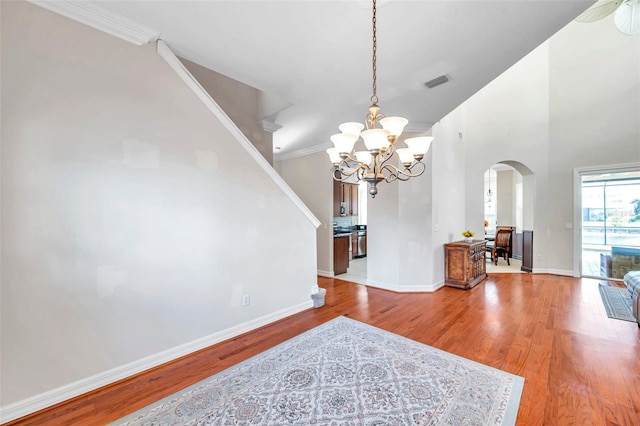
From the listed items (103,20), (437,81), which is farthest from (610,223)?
(103,20)

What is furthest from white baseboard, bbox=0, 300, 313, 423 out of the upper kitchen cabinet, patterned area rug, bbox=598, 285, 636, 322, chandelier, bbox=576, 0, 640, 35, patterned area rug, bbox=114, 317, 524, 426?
chandelier, bbox=576, 0, 640, 35

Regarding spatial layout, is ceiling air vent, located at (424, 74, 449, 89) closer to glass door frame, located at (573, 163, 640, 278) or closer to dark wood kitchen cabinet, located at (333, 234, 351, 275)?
dark wood kitchen cabinet, located at (333, 234, 351, 275)

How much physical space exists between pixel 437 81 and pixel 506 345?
3037mm

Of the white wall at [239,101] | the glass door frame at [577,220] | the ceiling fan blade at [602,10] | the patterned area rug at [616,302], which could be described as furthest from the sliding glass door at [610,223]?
the white wall at [239,101]

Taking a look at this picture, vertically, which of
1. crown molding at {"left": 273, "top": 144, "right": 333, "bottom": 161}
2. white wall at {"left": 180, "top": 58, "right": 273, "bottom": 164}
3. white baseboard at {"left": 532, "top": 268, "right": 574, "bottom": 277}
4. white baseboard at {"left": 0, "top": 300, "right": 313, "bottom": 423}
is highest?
white wall at {"left": 180, "top": 58, "right": 273, "bottom": 164}

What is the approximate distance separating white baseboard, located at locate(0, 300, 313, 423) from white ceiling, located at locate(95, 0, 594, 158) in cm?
294

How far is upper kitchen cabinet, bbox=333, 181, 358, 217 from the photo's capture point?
7121mm

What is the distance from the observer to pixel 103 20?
204cm

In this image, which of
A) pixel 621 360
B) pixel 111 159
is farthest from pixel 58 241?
pixel 621 360

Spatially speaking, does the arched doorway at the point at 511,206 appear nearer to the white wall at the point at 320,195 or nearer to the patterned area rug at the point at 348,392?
the white wall at the point at 320,195

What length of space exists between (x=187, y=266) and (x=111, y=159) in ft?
3.80

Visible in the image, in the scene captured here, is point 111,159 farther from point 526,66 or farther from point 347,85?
point 526,66

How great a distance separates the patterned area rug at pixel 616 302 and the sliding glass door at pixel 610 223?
89 cm

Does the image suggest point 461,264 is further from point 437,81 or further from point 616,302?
point 437,81
